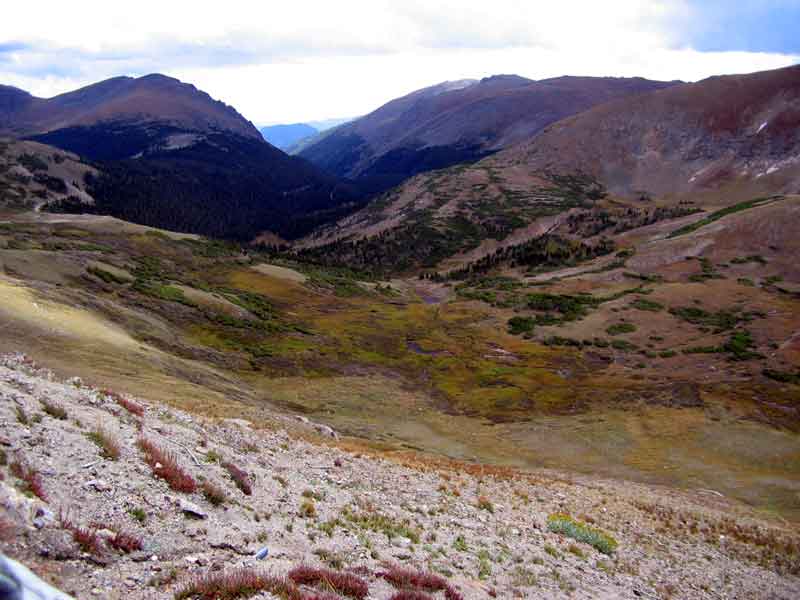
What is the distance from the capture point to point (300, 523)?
1455 cm

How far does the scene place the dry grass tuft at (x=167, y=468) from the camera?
43.2 feet

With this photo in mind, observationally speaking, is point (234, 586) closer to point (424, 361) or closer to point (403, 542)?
point (403, 542)

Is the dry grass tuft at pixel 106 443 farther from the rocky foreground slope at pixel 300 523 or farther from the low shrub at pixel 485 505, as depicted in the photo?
the low shrub at pixel 485 505

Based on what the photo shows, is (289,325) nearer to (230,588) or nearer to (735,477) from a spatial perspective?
(735,477)

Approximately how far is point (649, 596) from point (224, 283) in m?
98.2

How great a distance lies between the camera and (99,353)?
35.4m

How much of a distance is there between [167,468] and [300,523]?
12.0ft

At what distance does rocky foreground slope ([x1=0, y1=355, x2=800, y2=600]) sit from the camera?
9398 mm

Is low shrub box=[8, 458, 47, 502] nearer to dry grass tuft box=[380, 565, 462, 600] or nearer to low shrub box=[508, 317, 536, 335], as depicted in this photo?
dry grass tuft box=[380, 565, 462, 600]

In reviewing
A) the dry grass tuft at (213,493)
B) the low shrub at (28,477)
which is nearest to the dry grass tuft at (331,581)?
the dry grass tuft at (213,493)

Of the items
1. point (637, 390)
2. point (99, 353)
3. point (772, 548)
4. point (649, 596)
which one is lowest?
point (637, 390)

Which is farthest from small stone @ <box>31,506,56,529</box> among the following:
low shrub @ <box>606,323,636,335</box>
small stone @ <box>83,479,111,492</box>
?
low shrub @ <box>606,323,636,335</box>

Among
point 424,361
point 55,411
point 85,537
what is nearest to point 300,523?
point 85,537

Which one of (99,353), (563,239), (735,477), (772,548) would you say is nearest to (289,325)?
(99,353)
